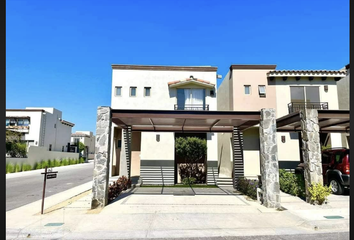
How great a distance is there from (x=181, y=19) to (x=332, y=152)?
33.6ft

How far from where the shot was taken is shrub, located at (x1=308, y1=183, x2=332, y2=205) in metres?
8.90

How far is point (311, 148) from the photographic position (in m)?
9.43

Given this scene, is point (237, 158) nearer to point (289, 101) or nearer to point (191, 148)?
point (191, 148)

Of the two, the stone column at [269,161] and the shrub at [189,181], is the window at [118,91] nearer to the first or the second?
the shrub at [189,181]

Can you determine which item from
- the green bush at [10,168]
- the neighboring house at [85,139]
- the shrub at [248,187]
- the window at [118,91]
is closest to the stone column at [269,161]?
the shrub at [248,187]

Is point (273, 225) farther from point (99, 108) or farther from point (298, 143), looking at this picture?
point (298, 143)

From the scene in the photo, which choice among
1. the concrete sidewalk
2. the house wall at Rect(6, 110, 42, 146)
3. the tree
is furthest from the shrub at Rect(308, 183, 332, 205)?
the house wall at Rect(6, 110, 42, 146)

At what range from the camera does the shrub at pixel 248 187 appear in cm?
1047

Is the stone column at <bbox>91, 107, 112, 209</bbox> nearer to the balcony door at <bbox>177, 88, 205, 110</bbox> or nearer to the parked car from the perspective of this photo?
the parked car

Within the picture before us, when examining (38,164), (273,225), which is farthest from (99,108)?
(38,164)

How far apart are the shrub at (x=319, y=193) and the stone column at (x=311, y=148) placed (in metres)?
0.22

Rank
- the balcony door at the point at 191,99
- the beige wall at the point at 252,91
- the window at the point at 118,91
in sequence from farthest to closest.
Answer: the beige wall at the point at 252,91 < the window at the point at 118,91 < the balcony door at the point at 191,99

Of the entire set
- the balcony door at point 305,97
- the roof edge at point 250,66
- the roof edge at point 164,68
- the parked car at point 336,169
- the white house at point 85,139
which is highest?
the roof edge at point 250,66

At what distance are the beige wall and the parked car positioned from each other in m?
6.69
